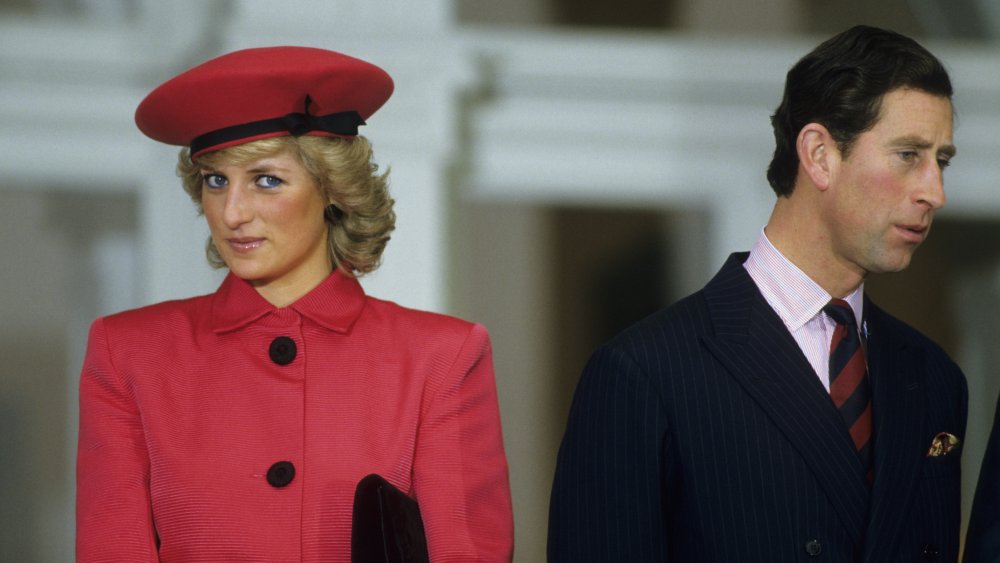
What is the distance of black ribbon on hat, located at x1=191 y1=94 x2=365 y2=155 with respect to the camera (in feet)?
8.45

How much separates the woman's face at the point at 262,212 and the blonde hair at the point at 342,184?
0.05 feet

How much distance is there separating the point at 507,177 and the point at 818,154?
1.85 meters

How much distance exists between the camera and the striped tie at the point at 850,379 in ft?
8.24

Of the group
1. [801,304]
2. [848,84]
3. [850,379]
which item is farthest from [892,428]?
[848,84]

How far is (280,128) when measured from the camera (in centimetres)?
259

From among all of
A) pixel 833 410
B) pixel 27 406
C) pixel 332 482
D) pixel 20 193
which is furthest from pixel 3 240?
pixel 833 410

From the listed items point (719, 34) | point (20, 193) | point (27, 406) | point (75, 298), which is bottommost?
point (27, 406)

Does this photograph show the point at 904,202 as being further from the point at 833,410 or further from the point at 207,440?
the point at 207,440

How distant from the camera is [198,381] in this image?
2.57 m

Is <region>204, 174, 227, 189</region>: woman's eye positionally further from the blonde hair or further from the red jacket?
the red jacket

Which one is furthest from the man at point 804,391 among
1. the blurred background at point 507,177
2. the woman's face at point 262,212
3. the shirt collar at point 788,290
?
the blurred background at point 507,177

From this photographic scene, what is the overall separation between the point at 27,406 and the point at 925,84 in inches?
99.7

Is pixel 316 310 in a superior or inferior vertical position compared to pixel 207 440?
superior

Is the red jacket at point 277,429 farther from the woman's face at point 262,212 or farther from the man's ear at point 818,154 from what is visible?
the man's ear at point 818,154
